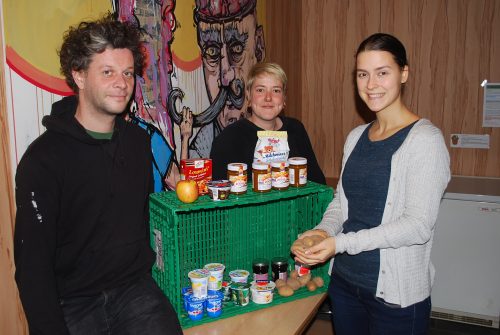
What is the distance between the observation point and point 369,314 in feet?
5.25

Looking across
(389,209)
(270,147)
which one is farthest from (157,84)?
(389,209)

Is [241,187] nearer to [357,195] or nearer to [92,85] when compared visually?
[357,195]

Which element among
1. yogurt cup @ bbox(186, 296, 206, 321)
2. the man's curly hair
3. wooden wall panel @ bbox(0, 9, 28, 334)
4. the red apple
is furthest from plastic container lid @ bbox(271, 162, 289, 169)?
wooden wall panel @ bbox(0, 9, 28, 334)

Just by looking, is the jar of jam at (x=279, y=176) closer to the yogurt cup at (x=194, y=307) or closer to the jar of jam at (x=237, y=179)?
the jar of jam at (x=237, y=179)

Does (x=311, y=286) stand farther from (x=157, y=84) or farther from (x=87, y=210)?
(x=157, y=84)

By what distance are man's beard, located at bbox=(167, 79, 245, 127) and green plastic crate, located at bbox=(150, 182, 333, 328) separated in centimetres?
64

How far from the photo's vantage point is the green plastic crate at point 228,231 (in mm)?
1676

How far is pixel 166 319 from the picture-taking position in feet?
5.23

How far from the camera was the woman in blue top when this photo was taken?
4.73 ft

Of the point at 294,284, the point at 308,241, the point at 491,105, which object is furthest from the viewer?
the point at 491,105

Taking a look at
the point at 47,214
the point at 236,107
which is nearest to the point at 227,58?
the point at 236,107

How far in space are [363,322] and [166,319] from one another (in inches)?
27.6

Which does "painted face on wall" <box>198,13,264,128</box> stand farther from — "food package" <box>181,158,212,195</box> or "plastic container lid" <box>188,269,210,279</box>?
"plastic container lid" <box>188,269,210,279</box>

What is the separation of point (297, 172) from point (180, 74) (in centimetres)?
88
